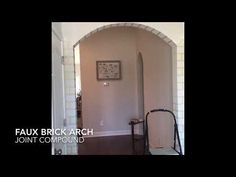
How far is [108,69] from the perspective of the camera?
4773mm

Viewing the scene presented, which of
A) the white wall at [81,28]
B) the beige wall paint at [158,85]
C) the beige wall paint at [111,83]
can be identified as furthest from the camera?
the beige wall paint at [111,83]

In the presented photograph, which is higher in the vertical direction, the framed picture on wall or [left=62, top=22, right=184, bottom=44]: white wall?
[left=62, top=22, right=184, bottom=44]: white wall

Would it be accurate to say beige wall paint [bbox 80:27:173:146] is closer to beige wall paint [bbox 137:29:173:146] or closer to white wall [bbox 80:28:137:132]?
white wall [bbox 80:28:137:132]

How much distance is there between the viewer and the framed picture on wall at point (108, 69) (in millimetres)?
4750

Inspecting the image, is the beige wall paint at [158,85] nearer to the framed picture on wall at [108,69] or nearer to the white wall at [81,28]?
the white wall at [81,28]

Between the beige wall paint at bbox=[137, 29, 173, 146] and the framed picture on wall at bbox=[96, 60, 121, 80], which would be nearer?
the beige wall paint at bbox=[137, 29, 173, 146]

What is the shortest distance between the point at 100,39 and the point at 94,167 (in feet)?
12.4

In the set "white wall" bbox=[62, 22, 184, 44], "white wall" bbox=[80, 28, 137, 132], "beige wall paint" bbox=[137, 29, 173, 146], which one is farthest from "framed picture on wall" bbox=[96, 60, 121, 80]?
"white wall" bbox=[62, 22, 184, 44]

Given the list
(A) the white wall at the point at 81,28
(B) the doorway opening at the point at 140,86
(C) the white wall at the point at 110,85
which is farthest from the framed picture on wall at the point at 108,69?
(A) the white wall at the point at 81,28

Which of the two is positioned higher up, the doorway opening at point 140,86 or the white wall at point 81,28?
the white wall at point 81,28

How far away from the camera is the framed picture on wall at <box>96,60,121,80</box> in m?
4.75

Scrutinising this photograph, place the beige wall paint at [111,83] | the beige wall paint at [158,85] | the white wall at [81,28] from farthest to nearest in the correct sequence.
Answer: the beige wall paint at [111,83] < the beige wall paint at [158,85] < the white wall at [81,28]

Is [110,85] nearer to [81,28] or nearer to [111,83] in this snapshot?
[111,83]

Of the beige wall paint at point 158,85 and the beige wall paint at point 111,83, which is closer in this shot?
the beige wall paint at point 158,85
